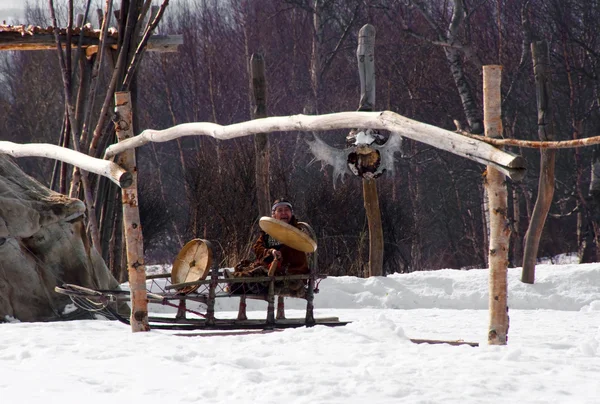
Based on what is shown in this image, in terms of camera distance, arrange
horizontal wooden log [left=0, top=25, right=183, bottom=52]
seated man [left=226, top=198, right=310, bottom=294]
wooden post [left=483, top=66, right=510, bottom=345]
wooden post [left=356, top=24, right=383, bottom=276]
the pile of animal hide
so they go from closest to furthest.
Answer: wooden post [left=483, top=66, right=510, bottom=345] < seated man [left=226, top=198, right=310, bottom=294] < the pile of animal hide < horizontal wooden log [left=0, top=25, right=183, bottom=52] < wooden post [left=356, top=24, right=383, bottom=276]

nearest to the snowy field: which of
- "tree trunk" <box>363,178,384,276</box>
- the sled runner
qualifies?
the sled runner

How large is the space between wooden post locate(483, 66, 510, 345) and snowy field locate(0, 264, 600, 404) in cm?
19

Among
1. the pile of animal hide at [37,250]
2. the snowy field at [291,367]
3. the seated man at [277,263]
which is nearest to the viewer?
the snowy field at [291,367]

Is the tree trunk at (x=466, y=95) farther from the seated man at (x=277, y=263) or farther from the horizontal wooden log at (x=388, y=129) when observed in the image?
the horizontal wooden log at (x=388, y=129)

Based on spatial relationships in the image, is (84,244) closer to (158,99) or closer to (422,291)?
(422,291)

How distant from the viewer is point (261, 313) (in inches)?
412

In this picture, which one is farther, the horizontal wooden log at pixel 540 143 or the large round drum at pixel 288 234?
the large round drum at pixel 288 234

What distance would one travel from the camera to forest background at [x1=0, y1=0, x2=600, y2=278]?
1570cm

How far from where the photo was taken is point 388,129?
563 centimetres

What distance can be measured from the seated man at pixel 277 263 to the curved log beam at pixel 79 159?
1462mm

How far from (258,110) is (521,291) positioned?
3861 mm

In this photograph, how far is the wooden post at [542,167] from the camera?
11.1m

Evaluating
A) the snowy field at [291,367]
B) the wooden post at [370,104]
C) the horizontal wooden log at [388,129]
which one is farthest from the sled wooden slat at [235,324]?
the wooden post at [370,104]

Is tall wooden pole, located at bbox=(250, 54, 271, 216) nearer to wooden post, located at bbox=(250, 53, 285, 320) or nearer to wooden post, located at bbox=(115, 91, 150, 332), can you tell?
wooden post, located at bbox=(250, 53, 285, 320)
